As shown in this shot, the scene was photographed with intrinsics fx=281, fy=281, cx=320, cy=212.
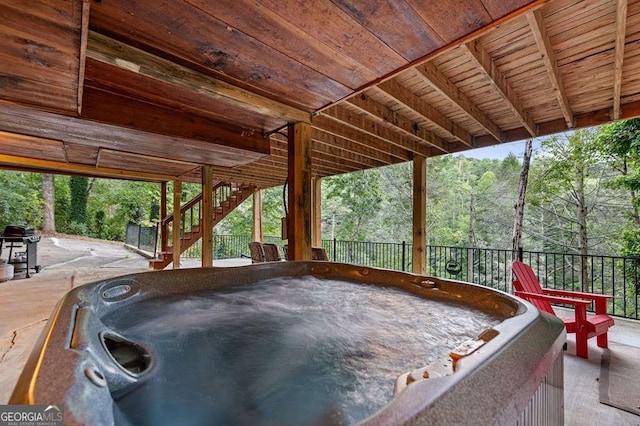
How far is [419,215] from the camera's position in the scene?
439cm

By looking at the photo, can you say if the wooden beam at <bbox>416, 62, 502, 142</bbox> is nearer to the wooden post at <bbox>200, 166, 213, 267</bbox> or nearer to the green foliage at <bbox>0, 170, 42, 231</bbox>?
the wooden post at <bbox>200, 166, 213, 267</bbox>

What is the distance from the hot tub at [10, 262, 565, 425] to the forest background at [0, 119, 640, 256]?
6.77 m

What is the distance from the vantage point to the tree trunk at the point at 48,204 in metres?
10.6

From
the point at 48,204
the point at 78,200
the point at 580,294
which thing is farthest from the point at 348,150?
the point at 78,200

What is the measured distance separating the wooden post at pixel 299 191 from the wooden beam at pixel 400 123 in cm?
60

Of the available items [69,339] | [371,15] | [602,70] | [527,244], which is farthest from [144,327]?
[527,244]

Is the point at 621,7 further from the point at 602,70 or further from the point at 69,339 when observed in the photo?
the point at 69,339

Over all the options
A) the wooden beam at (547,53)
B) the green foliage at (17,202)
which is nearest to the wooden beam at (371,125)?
the wooden beam at (547,53)

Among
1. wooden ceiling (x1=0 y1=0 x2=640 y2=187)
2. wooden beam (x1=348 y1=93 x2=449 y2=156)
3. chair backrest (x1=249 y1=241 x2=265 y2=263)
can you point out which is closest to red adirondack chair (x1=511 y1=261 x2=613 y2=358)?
wooden ceiling (x1=0 y1=0 x2=640 y2=187)

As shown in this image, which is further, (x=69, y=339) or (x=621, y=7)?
(x=621, y=7)

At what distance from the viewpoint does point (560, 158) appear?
256 inches

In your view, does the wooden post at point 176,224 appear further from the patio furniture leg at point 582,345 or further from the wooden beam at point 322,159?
the patio furniture leg at point 582,345

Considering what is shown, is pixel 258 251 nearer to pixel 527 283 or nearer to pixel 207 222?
pixel 207 222

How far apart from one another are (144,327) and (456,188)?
11.6 meters
